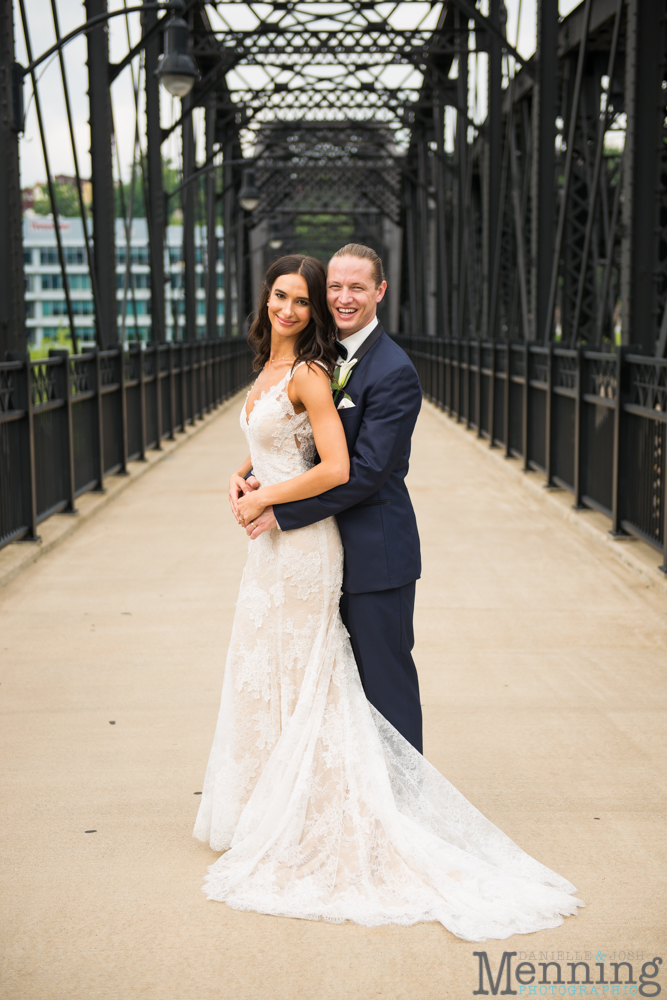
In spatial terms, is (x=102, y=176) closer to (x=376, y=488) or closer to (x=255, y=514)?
(x=255, y=514)

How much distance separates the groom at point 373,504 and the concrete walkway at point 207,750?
697 mm

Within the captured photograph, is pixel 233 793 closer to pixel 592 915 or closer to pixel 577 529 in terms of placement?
pixel 592 915

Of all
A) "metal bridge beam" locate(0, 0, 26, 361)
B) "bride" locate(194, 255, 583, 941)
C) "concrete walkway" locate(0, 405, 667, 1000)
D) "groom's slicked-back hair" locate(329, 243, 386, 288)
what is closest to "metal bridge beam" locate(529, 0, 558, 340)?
"concrete walkway" locate(0, 405, 667, 1000)

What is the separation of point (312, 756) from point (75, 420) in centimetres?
753

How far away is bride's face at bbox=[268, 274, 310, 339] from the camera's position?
318 centimetres

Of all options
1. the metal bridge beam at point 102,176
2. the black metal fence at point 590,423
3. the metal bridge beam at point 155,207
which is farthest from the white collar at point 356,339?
the metal bridge beam at point 155,207

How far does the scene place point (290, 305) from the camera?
126 inches

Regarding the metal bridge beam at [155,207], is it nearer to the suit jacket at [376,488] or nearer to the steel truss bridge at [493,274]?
the steel truss bridge at [493,274]

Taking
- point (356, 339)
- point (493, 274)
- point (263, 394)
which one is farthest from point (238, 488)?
point (493, 274)

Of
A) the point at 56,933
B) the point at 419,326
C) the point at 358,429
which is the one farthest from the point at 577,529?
the point at 419,326

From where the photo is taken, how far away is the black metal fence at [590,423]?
7.49 metres

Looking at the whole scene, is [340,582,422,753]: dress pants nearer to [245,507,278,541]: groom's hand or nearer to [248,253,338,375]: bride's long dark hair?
[245,507,278,541]: groom's hand

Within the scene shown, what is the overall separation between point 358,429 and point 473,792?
4.66 ft

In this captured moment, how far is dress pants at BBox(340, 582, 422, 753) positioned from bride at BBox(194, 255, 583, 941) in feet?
0.14
